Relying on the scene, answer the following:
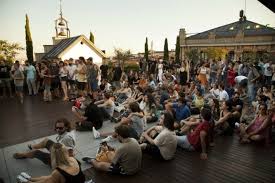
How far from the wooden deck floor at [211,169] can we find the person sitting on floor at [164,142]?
17 cm

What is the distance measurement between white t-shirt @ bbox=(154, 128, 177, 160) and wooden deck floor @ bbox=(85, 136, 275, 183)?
0.20m

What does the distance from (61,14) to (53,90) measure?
49.1ft

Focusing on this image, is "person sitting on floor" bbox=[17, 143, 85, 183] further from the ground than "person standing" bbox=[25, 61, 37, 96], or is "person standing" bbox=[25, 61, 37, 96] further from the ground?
"person standing" bbox=[25, 61, 37, 96]

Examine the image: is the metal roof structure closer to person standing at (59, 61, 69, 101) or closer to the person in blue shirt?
person standing at (59, 61, 69, 101)

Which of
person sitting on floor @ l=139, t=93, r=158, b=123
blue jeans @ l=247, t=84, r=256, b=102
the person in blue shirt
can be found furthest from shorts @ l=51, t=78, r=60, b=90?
blue jeans @ l=247, t=84, r=256, b=102

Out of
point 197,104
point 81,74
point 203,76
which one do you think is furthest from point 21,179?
point 203,76

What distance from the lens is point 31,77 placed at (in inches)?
513

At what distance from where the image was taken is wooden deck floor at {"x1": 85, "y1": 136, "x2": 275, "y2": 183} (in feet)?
15.8

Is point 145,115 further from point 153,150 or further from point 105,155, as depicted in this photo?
point 105,155

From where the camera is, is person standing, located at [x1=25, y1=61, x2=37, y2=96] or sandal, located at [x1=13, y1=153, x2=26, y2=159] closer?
sandal, located at [x1=13, y1=153, x2=26, y2=159]

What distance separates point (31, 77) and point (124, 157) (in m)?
9.88

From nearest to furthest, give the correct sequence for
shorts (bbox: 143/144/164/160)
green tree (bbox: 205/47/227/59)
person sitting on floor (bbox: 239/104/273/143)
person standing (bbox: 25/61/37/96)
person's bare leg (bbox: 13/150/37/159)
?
person's bare leg (bbox: 13/150/37/159) < shorts (bbox: 143/144/164/160) < person sitting on floor (bbox: 239/104/273/143) < person standing (bbox: 25/61/37/96) < green tree (bbox: 205/47/227/59)

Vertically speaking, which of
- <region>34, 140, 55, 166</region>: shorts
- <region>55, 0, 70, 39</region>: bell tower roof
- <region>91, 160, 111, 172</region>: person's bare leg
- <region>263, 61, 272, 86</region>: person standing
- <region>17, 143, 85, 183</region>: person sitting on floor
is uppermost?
<region>55, 0, 70, 39</region>: bell tower roof

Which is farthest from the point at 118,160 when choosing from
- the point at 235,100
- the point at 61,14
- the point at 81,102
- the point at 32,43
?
the point at 32,43
